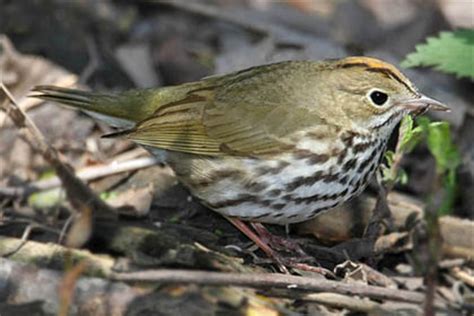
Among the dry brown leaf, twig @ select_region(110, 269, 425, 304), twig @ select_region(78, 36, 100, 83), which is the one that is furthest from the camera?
twig @ select_region(78, 36, 100, 83)

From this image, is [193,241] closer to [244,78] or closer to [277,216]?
[277,216]

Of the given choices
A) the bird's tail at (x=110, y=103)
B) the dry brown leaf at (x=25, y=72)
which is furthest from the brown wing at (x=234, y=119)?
the dry brown leaf at (x=25, y=72)

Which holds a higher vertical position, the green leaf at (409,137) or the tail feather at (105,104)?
the green leaf at (409,137)

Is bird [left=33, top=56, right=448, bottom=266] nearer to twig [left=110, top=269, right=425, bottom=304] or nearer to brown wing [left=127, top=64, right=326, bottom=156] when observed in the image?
brown wing [left=127, top=64, right=326, bottom=156]

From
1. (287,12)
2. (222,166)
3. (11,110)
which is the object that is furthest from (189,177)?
(287,12)

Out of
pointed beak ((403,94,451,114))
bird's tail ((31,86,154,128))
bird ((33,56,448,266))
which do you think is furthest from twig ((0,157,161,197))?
pointed beak ((403,94,451,114))

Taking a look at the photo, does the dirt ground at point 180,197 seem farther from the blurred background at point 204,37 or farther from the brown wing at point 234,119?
the brown wing at point 234,119

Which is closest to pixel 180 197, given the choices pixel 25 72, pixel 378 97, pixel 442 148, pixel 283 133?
pixel 283 133

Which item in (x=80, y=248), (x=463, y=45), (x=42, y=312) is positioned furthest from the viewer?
(x=463, y=45)
